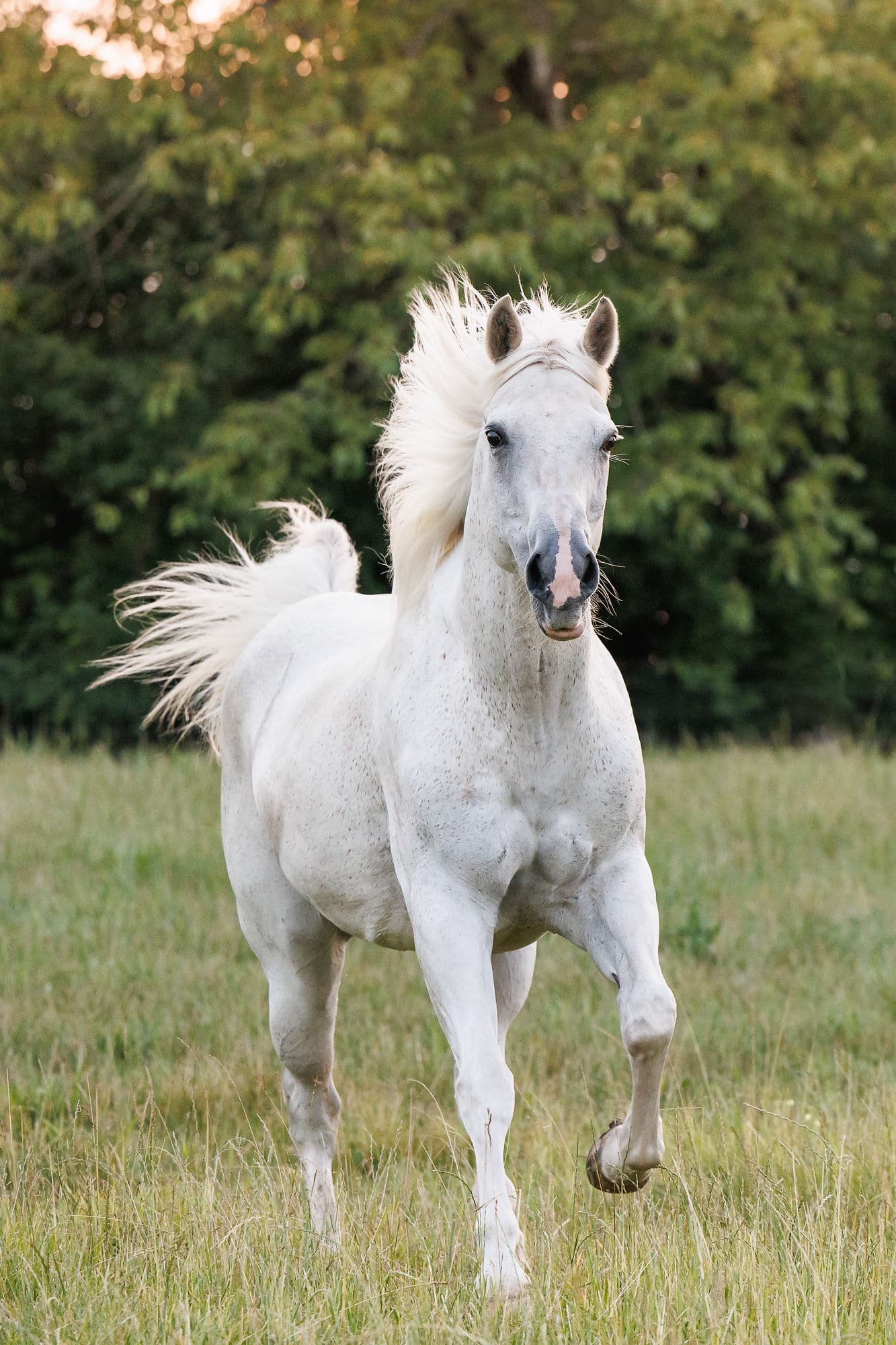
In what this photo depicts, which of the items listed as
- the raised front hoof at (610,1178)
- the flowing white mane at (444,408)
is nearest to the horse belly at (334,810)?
the flowing white mane at (444,408)

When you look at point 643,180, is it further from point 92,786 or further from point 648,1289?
point 648,1289

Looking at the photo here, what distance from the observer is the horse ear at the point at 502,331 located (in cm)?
325

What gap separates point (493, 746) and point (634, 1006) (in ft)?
2.02

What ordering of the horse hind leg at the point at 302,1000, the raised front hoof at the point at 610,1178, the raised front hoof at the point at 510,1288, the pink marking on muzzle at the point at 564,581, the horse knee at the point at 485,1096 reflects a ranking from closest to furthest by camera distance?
the raised front hoof at the point at 510,1288
the pink marking on muzzle at the point at 564,581
the horse knee at the point at 485,1096
the raised front hoof at the point at 610,1178
the horse hind leg at the point at 302,1000

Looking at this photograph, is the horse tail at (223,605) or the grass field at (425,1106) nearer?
the grass field at (425,1106)

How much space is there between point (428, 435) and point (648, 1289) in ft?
6.35

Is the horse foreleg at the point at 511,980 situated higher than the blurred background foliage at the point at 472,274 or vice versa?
the blurred background foliage at the point at 472,274

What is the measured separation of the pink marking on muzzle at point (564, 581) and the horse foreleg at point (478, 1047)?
2.39ft

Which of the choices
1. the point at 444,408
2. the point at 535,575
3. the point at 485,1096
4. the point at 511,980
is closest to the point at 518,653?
the point at 535,575

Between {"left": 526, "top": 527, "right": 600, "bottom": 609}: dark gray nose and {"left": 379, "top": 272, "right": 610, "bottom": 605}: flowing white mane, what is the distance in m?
0.55

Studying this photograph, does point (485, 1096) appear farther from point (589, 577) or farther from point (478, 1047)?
point (589, 577)

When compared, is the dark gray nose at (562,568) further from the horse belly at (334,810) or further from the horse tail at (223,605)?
the horse tail at (223,605)

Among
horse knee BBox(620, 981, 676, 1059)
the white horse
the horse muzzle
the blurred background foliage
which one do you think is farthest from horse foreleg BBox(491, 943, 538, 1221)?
the blurred background foliage

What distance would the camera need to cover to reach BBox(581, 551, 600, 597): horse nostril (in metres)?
2.84
